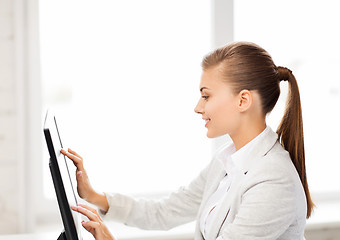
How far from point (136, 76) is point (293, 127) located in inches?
39.7

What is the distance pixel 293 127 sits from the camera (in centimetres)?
158

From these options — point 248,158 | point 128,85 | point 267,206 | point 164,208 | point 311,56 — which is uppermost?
point 311,56

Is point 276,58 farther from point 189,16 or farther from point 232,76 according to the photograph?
point 232,76

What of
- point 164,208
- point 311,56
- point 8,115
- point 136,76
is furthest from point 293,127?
point 311,56

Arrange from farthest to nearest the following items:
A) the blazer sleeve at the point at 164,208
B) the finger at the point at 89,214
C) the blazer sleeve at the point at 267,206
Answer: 1. the blazer sleeve at the point at 164,208
2. the blazer sleeve at the point at 267,206
3. the finger at the point at 89,214

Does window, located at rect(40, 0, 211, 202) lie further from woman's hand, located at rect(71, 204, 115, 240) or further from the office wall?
woman's hand, located at rect(71, 204, 115, 240)

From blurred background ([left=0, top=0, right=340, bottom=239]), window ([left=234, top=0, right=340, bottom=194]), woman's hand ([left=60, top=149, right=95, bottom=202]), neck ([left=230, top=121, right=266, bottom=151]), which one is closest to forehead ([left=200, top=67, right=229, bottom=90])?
neck ([left=230, top=121, right=266, bottom=151])

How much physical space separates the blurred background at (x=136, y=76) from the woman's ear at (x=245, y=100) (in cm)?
94

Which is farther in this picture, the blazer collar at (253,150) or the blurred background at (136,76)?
the blurred background at (136,76)

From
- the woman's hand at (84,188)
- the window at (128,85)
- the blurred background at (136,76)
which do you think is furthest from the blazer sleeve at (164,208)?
the window at (128,85)

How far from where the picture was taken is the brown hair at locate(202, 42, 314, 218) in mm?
1477

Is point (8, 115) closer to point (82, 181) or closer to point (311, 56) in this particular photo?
point (82, 181)

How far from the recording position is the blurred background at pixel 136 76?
2.25m

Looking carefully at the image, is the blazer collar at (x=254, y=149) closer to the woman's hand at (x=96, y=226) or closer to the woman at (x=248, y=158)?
the woman at (x=248, y=158)
